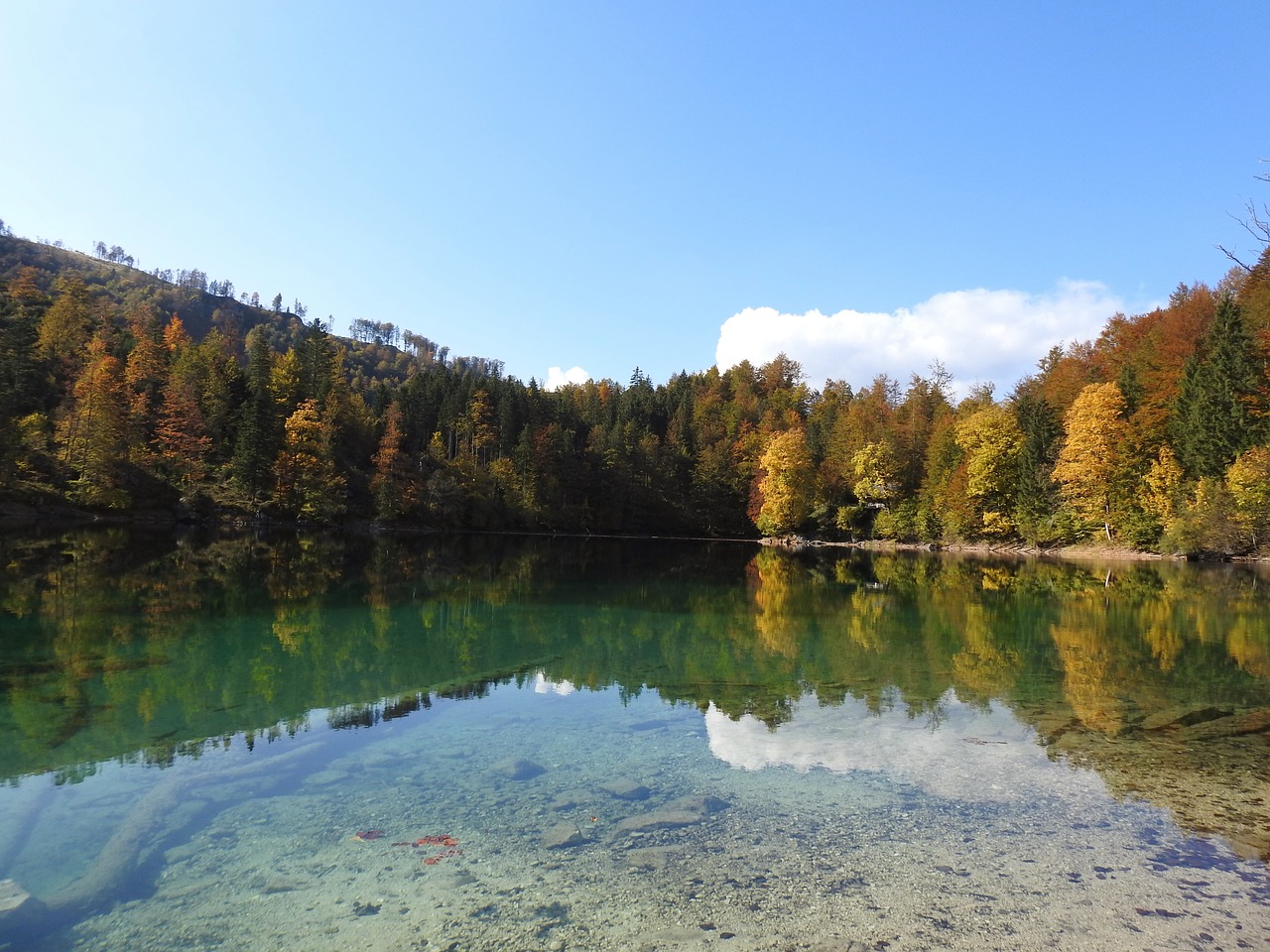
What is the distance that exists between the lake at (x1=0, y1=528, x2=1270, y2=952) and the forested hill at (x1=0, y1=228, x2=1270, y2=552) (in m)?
32.4

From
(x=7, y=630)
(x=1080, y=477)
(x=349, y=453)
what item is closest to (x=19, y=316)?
(x=349, y=453)

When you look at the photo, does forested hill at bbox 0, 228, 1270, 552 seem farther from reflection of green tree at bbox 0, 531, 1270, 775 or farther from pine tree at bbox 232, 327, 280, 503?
reflection of green tree at bbox 0, 531, 1270, 775

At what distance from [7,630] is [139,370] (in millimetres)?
59671

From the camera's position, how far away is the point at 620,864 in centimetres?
624

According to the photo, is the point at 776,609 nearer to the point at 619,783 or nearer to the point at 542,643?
the point at 542,643

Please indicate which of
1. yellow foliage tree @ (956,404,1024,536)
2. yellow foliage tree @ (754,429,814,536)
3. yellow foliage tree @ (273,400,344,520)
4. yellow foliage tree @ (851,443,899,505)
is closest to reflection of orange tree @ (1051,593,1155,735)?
yellow foliage tree @ (956,404,1024,536)

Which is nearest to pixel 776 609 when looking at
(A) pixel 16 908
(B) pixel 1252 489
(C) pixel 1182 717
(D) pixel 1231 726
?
(C) pixel 1182 717

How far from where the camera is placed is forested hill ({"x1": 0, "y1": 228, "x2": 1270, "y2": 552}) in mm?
46750

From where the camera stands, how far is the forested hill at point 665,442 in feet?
153

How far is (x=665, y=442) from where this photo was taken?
302 feet

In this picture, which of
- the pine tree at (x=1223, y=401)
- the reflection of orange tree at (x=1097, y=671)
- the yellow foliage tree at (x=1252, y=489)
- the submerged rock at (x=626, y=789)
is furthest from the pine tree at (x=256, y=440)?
the yellow foliage tree at (x=1252, y=489)

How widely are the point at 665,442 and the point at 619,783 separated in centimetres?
8426

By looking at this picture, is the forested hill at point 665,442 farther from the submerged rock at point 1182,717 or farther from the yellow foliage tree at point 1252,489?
the submerged rock at point 1182,717

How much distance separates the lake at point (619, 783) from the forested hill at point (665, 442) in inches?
1275
